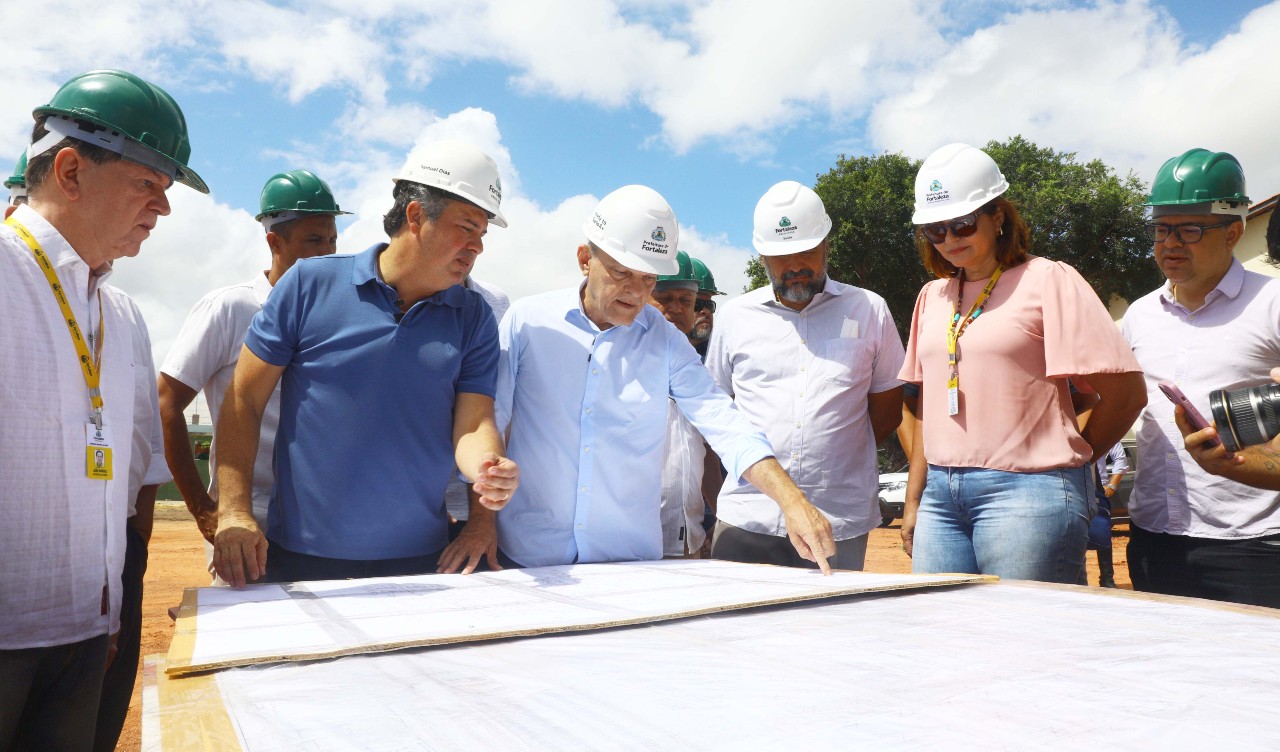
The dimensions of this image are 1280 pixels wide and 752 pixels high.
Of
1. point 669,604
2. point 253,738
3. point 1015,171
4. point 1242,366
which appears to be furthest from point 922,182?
point 1015,171

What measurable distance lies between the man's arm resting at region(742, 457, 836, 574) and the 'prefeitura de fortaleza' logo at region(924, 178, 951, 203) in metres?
1.04

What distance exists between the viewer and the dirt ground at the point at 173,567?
6129 mm

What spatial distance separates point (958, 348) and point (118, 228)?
2313 millimetres

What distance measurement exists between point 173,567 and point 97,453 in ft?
33.6

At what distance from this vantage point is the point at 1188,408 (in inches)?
102

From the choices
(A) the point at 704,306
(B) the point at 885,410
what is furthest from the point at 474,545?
(A) the point at 704,306

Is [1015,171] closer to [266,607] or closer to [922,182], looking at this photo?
[922,182]

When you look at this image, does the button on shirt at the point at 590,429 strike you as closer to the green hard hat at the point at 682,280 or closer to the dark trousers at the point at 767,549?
the dark trousers at the point at 767,549

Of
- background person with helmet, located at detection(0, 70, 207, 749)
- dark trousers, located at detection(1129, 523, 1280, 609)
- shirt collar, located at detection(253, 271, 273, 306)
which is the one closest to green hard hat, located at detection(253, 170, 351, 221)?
shirt collar, located at detection(253, 271, 273, 306)

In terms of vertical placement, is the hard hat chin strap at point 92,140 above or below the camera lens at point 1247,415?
above

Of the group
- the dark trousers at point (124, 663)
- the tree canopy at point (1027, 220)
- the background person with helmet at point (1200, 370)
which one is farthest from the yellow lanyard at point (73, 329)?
the tree canopy at point (1027, 220)

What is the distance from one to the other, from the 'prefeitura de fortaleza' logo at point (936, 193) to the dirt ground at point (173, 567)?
114 inches

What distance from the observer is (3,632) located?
1.62 m

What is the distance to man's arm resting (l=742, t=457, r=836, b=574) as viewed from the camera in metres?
2.28
